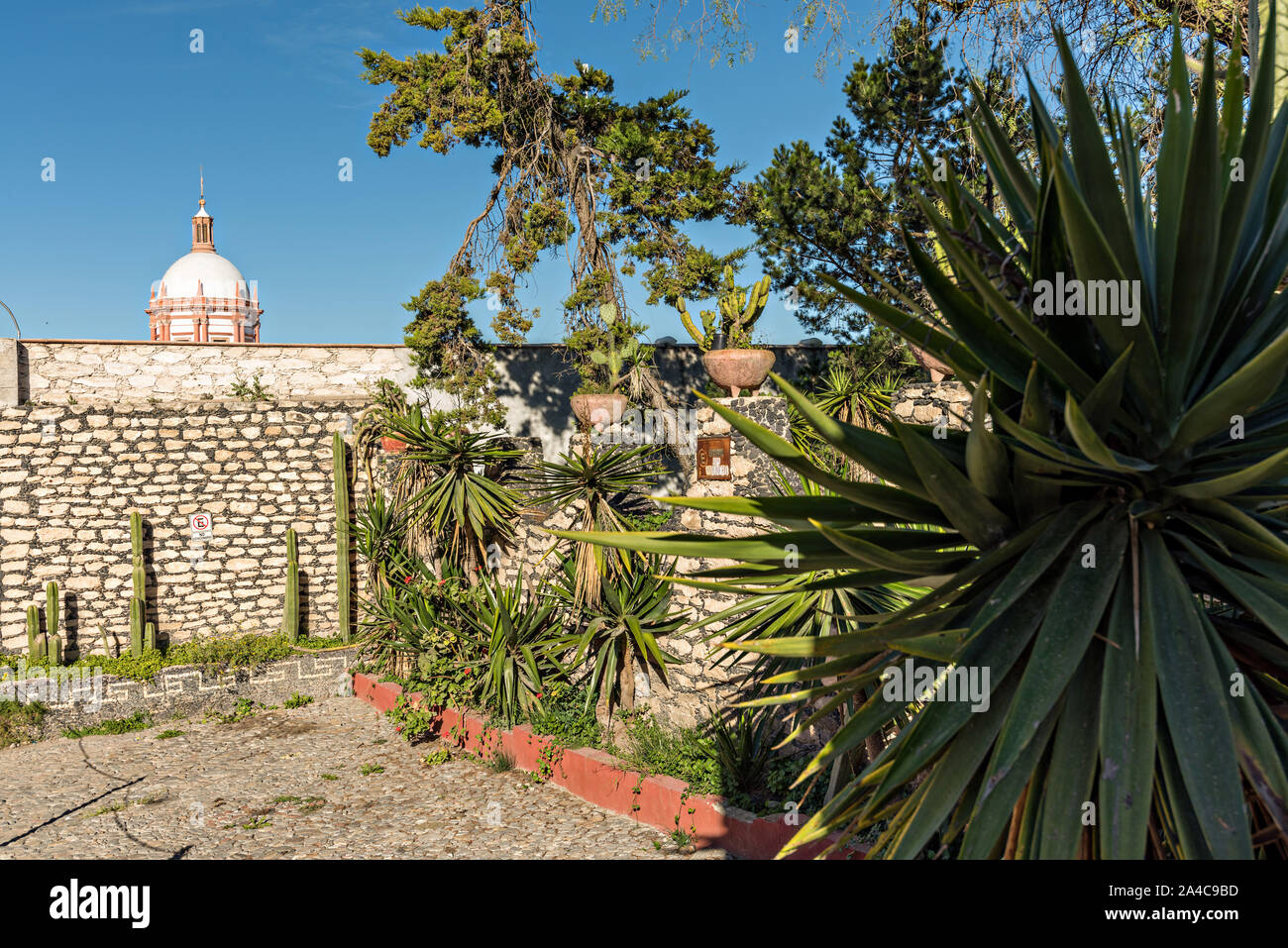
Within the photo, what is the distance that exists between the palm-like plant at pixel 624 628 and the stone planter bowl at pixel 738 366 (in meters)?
1.46

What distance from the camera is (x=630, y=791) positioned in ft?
19.1

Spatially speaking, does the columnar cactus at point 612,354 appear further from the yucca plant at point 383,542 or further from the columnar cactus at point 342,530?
the columnar cactus at point 342,530

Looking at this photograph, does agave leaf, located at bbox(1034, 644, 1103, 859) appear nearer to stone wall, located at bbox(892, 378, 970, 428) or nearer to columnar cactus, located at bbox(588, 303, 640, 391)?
stone wall, located at bbox(892, 378, 970, 428)

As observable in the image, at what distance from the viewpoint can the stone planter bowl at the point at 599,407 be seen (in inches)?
342

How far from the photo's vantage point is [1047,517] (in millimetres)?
1648

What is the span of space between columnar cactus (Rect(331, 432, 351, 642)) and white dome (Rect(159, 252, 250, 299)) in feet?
81.0

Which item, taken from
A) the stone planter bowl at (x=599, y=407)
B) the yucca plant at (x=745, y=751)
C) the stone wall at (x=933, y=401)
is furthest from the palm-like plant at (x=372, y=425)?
the yucca plant at (x=745, y=751)

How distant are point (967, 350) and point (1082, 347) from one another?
21 centimetres

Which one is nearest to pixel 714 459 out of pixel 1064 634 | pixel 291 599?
pixel 1064 634

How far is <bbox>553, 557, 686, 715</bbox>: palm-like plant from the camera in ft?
21.0

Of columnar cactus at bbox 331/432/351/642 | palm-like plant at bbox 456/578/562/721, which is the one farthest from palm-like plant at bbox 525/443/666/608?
columnar cactus at bbox 331/432/351/642
